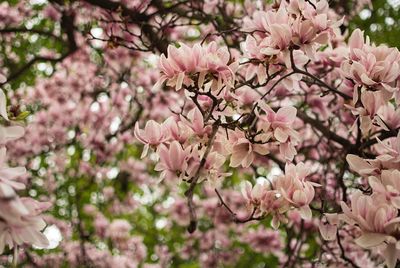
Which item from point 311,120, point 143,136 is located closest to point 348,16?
point 311,120

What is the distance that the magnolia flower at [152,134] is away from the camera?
1760 millimetres

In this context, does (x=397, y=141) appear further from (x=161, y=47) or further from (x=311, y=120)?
(x=161, y=47)

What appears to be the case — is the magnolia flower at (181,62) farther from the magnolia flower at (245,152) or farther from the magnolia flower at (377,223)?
the magnolia flower at (377,223)

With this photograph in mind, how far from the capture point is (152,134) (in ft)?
5.80

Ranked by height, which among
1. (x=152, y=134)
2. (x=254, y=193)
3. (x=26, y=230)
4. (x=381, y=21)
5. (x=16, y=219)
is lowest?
(x=381, y=21)

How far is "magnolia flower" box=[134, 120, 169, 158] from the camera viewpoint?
176 centimetres

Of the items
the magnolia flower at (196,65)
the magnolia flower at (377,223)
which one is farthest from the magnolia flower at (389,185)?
the magnolia flower at (196,65)

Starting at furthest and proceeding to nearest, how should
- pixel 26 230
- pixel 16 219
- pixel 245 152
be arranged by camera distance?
pixel 245 152 → pixel 26 230 → pixel 16 219

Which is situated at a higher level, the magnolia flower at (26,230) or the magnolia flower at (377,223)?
the magnolia flower at (26,230)

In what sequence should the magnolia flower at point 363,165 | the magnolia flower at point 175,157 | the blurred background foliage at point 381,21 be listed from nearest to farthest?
the magnolia flower at point 363,165, the magnolia flower at point 175,157, the blurred background foliage at point 381,21

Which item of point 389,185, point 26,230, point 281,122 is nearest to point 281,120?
point 281,122

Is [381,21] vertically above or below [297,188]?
below

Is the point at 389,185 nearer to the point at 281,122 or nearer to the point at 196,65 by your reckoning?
the point at 281,122

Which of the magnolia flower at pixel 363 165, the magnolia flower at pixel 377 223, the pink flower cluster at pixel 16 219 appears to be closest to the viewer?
the pink flower cluster at pixel 16 219
